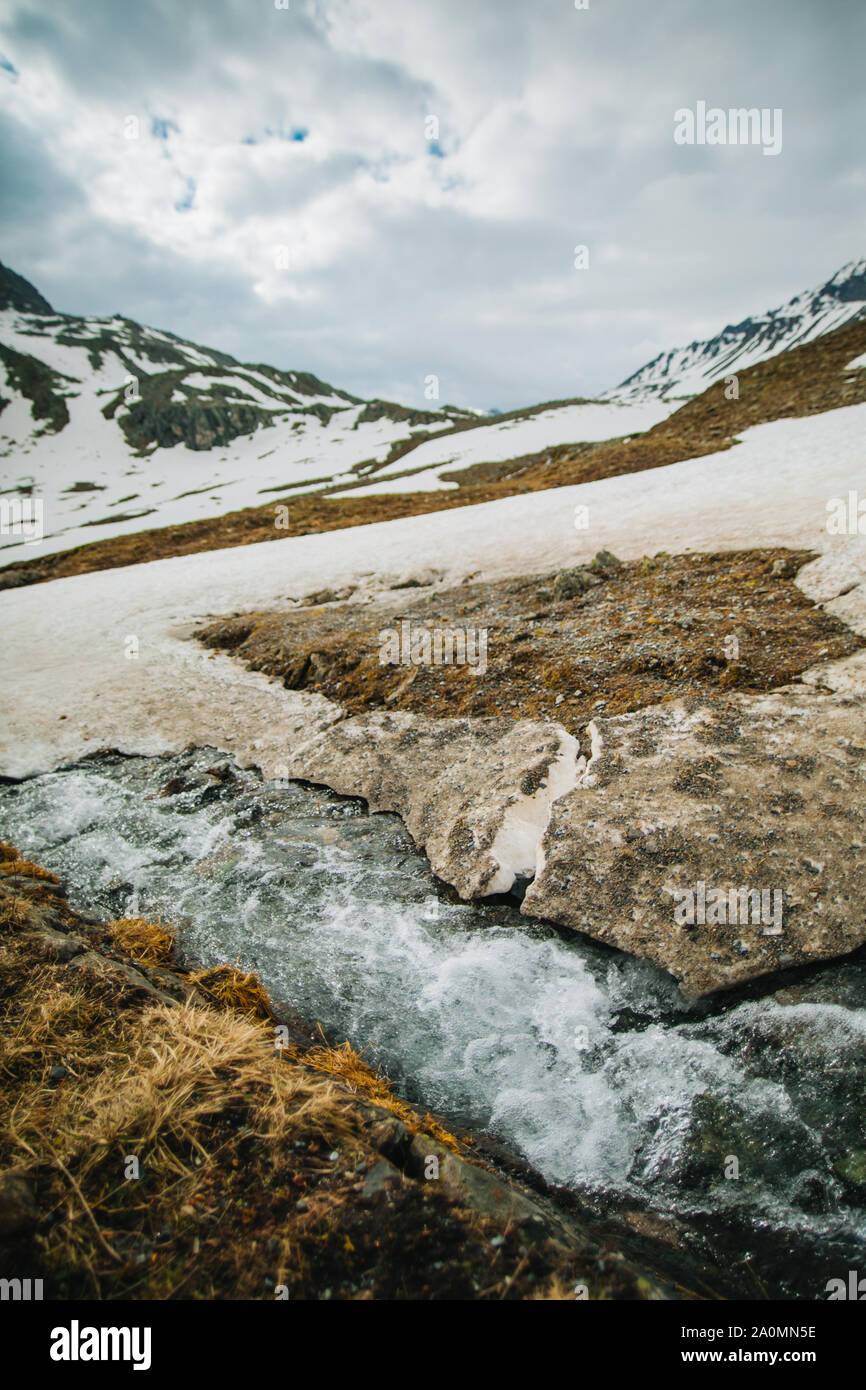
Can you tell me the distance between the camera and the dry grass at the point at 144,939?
6.30 meters

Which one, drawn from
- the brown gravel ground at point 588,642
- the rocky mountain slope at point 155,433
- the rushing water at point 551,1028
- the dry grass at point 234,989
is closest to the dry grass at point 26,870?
the rushing water at point 551,1028

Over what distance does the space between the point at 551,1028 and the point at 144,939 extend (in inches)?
187

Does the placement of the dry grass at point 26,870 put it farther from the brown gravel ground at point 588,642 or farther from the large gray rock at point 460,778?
the brown gravel ground at point 588,642

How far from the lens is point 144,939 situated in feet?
21.4

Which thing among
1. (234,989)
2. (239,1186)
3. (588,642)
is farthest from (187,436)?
(239,1186)

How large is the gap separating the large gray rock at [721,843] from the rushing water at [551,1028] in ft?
1.19

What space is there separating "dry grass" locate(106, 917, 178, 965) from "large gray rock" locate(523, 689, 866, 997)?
4.34 meters

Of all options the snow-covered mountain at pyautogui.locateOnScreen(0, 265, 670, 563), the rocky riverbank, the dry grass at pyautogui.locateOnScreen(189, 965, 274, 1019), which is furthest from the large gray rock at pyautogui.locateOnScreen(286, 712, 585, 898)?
the snow-covered mountain at pyautogui.locateOnScreen(0, 265, 670, 563)

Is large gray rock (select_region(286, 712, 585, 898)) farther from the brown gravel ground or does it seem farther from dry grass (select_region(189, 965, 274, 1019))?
dry grass (select_region(189, 965, 274, 1019))

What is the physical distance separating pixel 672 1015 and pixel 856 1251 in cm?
183

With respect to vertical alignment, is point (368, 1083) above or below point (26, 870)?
below

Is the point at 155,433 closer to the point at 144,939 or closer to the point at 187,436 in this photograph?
the point at 187,436

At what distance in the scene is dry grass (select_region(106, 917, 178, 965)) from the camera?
630 centimetres

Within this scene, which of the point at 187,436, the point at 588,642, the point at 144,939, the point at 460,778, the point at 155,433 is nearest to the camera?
the point at 144,939
